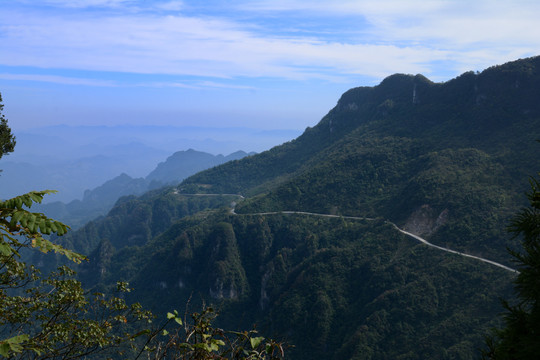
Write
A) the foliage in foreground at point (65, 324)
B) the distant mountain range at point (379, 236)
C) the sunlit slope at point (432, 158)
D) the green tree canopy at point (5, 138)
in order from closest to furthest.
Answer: the foliage in foreground at point (65, 324), the green tree canopy at point (5, 138), the distant mountain range at point (379, 236), the sunlit slope at point (432, 158)

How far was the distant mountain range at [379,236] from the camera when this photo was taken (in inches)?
1806

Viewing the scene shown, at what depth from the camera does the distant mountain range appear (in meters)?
45.9

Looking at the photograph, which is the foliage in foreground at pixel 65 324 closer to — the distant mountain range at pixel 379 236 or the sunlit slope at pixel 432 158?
the distant mountain range at pixel 379 236

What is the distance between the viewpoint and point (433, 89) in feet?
314

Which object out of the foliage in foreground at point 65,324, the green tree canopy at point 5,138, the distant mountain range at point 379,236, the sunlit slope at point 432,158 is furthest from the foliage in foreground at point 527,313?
the sunlit slope at point 432,158

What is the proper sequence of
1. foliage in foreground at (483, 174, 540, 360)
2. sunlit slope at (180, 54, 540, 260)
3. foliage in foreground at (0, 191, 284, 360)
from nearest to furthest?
1. foliage in foreground at (0, 191, 284, 360)
2. foliage in foreground at (483, 174, 540, 360)
3. sunlit slope at (180, 54, 540, 260)

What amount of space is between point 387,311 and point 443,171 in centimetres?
2860

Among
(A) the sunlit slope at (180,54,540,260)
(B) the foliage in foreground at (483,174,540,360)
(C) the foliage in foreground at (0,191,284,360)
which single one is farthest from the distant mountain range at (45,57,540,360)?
(B) the foliage in foreground at (483,174,540,360)

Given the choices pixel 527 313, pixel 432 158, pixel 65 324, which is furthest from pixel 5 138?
pixel 432 158

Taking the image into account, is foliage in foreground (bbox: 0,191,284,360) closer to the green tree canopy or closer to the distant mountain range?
the green tree canopy

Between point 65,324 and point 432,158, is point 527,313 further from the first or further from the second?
point 432,158

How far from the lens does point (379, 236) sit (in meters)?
60.7

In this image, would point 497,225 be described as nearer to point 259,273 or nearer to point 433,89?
→ point 259,273

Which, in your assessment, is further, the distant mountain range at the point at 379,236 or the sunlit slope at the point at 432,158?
the sunlit slope at the point at 432,158
